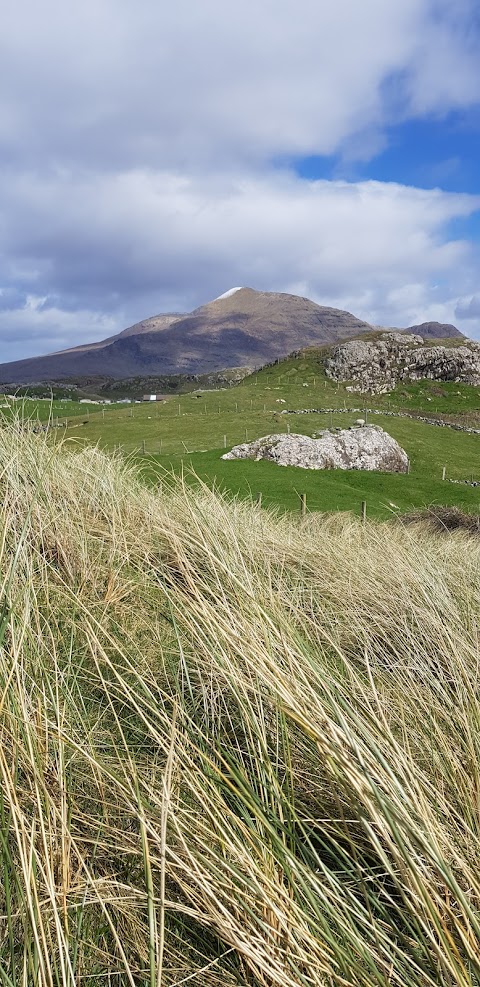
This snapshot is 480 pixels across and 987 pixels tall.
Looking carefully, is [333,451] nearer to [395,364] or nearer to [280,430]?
[280,430]

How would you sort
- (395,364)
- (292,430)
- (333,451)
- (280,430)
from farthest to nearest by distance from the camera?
1. (395,364)
2. (280,430)
3. (292,430)
4. (333,451)

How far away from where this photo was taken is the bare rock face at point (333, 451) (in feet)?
94.8

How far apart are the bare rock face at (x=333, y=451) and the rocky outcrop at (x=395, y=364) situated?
104ft

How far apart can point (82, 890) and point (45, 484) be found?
3.37 m

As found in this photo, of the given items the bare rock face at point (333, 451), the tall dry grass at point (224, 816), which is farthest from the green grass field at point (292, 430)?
the tall dry grass at point (224, 816)

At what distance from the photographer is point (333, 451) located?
30062 mm

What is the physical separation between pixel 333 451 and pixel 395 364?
42376 mm

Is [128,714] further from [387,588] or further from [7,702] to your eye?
[387,588]

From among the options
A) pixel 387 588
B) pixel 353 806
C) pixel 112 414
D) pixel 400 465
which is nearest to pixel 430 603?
pixel 387 588

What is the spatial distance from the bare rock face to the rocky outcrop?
104ft

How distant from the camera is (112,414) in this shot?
5094 centimetres

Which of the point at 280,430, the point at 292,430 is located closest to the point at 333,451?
the point at 292,430

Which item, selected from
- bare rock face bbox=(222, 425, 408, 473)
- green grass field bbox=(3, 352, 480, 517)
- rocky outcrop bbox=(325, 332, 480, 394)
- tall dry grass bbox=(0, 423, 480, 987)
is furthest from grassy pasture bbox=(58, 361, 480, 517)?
tall dry grass bbox=(0, 423, 480, 987)

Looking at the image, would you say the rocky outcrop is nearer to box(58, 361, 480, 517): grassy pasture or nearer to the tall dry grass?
box(58, 361, 480, 517): grassy pasture
